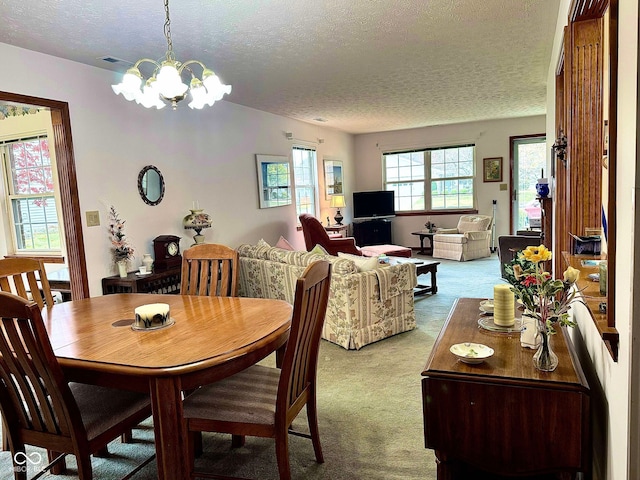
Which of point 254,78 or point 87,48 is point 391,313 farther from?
point 87,48

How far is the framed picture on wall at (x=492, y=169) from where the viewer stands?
26.3 feet

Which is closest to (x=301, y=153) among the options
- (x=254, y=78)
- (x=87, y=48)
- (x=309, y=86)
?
(x=309, y=86)

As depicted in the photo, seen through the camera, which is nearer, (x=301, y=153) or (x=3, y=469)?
(x=3, y=469)

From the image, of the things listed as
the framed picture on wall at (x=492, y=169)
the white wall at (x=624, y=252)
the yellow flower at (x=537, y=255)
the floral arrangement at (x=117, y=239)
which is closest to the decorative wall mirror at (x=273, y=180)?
the floral arrangement at (x=117, y=239)

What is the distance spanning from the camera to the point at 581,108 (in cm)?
220

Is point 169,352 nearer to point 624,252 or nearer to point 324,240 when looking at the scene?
point 624,252

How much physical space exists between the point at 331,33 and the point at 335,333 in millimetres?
2340

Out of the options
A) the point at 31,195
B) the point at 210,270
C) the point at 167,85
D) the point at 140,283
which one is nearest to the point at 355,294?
Answer: the point at 210,270

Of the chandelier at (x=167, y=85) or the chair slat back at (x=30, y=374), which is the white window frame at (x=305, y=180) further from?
the chair slat back at (x=30, y=374)

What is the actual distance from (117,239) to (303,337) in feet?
8.73

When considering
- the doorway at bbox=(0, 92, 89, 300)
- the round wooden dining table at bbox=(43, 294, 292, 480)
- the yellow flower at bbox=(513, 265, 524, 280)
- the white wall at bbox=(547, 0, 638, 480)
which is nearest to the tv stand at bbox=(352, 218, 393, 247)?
the doorway at bbox=(0, 92, 89, 300)

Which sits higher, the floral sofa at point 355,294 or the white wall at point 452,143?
the white wall at point 452,143

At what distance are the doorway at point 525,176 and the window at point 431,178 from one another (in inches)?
29.1

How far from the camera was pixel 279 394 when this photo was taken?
1.71m
